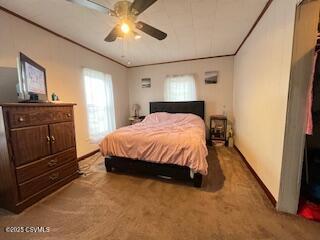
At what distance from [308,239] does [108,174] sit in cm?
258

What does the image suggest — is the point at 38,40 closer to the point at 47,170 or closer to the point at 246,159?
the point at 47,170

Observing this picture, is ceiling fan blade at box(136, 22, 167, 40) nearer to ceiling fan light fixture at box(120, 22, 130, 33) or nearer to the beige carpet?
ceiling fan light fixture at box(120, 22, 130, 33)

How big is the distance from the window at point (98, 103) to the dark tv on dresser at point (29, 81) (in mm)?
1290

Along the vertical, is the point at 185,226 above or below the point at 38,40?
below

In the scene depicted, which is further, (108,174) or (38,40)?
(108,174)

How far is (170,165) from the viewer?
7.74 feet

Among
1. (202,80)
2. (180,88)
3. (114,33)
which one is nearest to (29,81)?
(114,33)

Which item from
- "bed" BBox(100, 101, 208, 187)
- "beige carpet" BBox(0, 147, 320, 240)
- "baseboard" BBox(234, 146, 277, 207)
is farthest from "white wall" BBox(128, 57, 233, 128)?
"beige carpet" BBox(0, 147, 320, 240)

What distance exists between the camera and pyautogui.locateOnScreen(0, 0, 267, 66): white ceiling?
2.07 metres

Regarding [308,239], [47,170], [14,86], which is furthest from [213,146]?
[14,86]

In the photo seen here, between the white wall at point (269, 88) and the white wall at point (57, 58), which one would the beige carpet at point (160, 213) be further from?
the white wall at point (57, 58)

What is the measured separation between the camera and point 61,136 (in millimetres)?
→ 2373

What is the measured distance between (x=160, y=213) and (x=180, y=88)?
12.1ft

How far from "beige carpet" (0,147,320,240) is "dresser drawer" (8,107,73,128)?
100 cm
